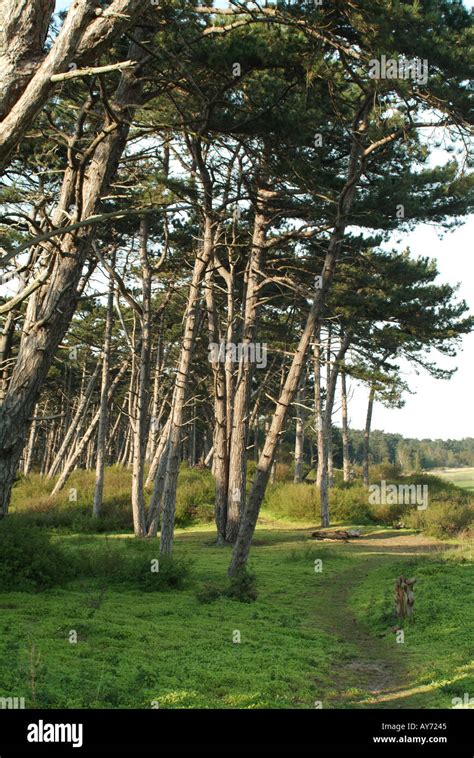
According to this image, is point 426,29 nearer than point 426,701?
No

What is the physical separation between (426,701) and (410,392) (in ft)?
104

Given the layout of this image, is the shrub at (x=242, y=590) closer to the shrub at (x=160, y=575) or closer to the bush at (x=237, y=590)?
the bush at (x=237, y=590)

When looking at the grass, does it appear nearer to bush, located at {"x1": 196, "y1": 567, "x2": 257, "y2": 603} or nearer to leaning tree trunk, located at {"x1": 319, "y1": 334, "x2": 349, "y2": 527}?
bush, located at {"x1": 196, "y1": 567, "x2": 257, "y2": 603}

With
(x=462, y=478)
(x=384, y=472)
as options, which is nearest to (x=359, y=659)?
(x=384, y=472)

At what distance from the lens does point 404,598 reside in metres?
12.1

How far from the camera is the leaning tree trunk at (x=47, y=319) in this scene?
8953 mm

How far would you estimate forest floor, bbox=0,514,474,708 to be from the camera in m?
7.35

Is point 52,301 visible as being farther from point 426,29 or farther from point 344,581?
point 344,581

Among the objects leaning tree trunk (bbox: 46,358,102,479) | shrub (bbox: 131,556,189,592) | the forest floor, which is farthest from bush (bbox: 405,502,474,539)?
leaning tree trunk (bbox: 46,358,102,479)

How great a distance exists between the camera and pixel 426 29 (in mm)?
12398

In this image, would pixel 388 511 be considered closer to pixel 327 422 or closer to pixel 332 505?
pixel 332 505

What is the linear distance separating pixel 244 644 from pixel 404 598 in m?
3.30

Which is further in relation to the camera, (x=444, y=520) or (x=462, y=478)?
(x=462, y=478)
